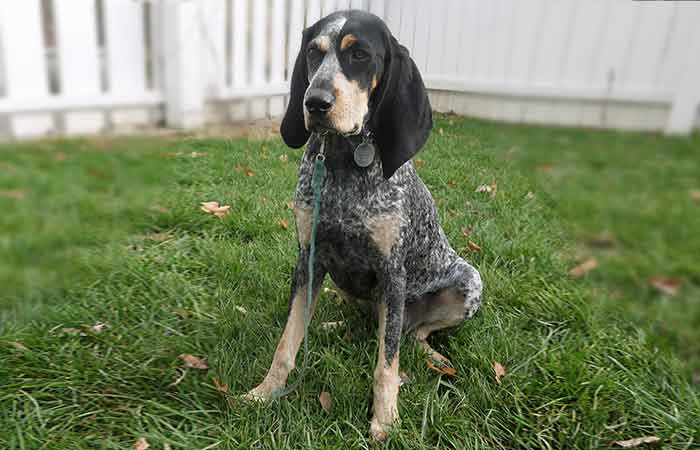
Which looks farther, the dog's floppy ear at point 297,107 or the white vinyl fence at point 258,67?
the dog's floppy ear at point 297,107

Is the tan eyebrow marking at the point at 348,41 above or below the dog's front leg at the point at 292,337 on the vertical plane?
above

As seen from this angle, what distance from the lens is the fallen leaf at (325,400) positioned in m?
2.54

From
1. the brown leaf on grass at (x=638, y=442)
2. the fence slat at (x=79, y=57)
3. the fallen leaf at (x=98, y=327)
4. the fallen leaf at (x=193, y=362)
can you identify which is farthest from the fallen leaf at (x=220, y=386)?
the brown leaf on grass at (x=638, y=442)

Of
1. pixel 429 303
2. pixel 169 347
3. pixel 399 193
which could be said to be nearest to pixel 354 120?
pixel 399 193

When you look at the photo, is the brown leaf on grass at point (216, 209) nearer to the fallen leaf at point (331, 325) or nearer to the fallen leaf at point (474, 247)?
the fallen leaf at point (331, 325)

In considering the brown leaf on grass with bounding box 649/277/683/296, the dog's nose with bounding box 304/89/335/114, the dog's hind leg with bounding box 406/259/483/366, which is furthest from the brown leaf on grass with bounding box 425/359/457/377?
the brown leaf on grass with bounding box 649/277/683/296

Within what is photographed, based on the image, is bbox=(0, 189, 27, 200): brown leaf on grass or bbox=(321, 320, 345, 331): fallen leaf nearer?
bbox=(0, 189, 27, 200): brown leaf on grass

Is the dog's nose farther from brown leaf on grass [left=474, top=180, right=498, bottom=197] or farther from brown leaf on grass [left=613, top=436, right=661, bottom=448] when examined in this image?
brown leaf on grass [left=613, top=436, right=661, bottom=448]

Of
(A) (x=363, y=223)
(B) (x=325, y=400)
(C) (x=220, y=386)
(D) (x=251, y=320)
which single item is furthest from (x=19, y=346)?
(A) (x=363, y=223)

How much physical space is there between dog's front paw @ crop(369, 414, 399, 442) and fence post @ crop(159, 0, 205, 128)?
1651mm

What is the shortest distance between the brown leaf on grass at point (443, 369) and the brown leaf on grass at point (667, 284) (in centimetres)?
217

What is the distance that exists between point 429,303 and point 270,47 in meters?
1.89

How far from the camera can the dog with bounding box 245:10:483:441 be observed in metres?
2.27

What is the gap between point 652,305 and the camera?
2.61 ft
